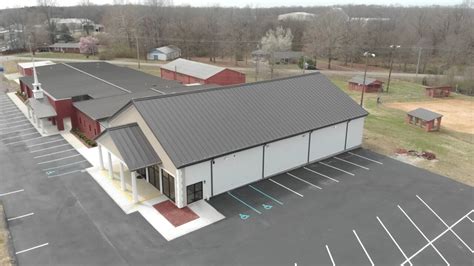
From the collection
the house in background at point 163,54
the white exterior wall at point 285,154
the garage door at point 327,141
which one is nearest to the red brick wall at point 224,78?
the garage door at point 327,141

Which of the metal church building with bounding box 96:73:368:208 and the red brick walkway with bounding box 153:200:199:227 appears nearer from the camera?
the red brick walkway with bounding box 153:200:199:227

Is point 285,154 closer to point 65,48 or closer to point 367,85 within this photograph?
point 367,85

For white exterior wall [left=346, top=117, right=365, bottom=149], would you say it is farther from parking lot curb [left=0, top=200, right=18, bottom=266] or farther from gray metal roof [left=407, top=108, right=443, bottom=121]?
parking lot curb [left=0, top=200, right=18, bottom=266]

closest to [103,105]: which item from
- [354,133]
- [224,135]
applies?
[224,135]

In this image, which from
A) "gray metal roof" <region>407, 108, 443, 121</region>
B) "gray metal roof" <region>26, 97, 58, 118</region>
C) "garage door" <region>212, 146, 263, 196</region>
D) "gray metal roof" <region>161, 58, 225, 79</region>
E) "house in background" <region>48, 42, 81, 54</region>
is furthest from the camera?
"house in background" <region>48, 42, 81, 54</region>

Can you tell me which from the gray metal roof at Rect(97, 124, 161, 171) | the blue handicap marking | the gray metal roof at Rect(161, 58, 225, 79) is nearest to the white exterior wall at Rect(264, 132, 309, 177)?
the blue handicap marking

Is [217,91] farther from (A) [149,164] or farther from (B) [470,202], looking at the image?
(B) [470,202]
